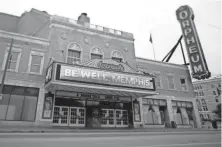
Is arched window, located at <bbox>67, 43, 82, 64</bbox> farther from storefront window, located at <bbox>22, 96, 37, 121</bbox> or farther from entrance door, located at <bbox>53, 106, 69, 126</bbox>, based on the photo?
storefront window, located at <bbox>22, 96, 37, 121</bbox>

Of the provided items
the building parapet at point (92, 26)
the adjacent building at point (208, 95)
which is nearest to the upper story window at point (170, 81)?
the building parapet at point (92, 26)

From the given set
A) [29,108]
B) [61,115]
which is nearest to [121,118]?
[61,115]

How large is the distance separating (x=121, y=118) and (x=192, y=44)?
18.0 meters

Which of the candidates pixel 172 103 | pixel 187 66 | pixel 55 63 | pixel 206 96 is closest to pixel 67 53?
pixel 55 63

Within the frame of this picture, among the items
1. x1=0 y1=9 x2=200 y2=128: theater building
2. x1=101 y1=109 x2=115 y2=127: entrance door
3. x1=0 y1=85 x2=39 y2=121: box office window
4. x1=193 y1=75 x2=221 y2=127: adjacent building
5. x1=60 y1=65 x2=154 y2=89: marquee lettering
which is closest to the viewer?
x1=60 y1=65 x2=154 y2=89: marquee lettering

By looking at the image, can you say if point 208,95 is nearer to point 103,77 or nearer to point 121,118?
point 121,118

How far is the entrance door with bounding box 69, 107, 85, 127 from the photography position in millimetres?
18266

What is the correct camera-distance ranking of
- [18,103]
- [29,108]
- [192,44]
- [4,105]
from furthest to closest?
[192,44] < [29,108] < [18,103] < [4,105]

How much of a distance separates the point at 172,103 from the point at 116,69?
12241 millimetres

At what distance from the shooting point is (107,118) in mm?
20000

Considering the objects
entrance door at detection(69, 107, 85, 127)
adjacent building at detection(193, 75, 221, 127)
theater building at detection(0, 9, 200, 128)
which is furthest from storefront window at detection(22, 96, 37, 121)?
adjacent building at detection(193, 75, 221, 127)

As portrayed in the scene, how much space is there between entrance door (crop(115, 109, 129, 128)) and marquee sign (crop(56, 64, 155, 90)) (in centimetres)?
474

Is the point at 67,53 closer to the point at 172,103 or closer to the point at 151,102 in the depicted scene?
the point at 151,102

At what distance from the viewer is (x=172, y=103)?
1000 inches
